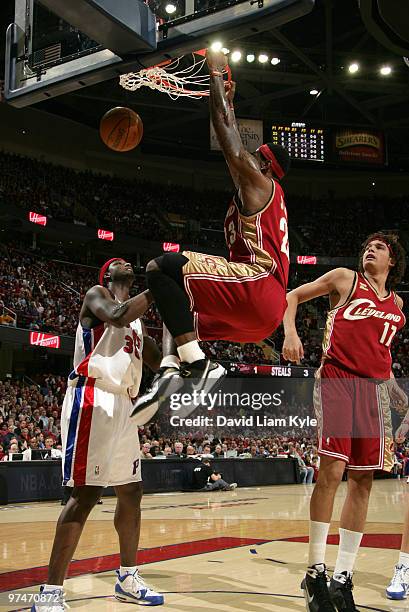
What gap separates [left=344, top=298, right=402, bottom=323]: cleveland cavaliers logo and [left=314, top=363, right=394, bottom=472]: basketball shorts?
36cm

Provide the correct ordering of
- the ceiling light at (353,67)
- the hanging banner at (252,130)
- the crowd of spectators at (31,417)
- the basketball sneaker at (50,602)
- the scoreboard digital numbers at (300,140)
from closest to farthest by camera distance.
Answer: the basketball sneaker at (50,602)
the crowd of spectators at (31,417)
the hanging banner at (252,130)
the scoreboard digital numbers at (300,140)
the ceiling light at (353,67)

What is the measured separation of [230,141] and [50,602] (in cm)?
264

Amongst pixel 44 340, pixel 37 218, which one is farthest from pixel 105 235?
pixel 44 340

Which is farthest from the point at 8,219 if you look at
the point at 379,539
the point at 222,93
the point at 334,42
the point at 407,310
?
the point at 222,93

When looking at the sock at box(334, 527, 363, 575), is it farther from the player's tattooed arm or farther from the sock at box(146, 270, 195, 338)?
the sock at box(146, 270, 195, 338)

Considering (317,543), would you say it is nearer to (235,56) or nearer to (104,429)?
(104,429)

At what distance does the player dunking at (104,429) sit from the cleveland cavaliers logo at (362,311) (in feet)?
4.41

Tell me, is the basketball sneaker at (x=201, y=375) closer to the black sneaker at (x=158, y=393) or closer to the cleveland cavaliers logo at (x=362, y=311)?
the black sneaker at (x=158, y=393)

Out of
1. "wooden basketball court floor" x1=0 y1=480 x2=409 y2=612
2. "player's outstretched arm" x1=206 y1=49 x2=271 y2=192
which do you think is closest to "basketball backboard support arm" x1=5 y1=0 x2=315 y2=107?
"player's outstretched arm" x1=206 y1=49 x2=271 y2=192

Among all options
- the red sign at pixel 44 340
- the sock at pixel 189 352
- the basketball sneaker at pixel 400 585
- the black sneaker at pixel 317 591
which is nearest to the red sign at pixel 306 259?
the red sign at pixel 44 340

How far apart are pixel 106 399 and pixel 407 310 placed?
3120cm

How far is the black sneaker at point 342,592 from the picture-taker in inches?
163

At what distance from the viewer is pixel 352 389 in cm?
460

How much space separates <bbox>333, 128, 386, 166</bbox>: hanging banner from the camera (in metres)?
26.1
